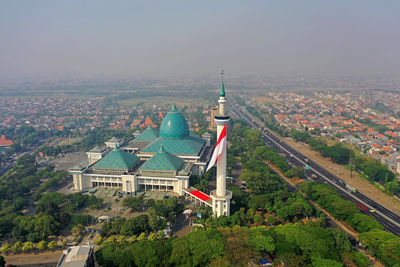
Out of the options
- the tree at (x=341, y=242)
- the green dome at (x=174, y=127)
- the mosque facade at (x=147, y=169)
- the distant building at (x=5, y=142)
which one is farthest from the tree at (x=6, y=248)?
the distant building at (x=5, y=142)

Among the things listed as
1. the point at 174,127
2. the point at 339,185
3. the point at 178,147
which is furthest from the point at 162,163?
the point at 339,185

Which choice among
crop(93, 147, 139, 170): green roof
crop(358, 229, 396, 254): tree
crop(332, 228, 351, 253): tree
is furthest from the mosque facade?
crop(358, 229, 396, 254): tree

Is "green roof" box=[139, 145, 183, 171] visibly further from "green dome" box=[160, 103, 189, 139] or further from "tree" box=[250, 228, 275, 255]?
"tree" box=[250, 228, 275, 255]

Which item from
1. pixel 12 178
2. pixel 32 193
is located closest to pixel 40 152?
pixel 12 178

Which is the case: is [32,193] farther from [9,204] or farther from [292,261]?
[292,261]

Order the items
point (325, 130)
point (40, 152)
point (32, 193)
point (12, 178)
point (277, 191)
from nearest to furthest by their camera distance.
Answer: point (277, 191) < point (32, 193) < point (12, 178) < point (40, 152) < point (325, 130)
